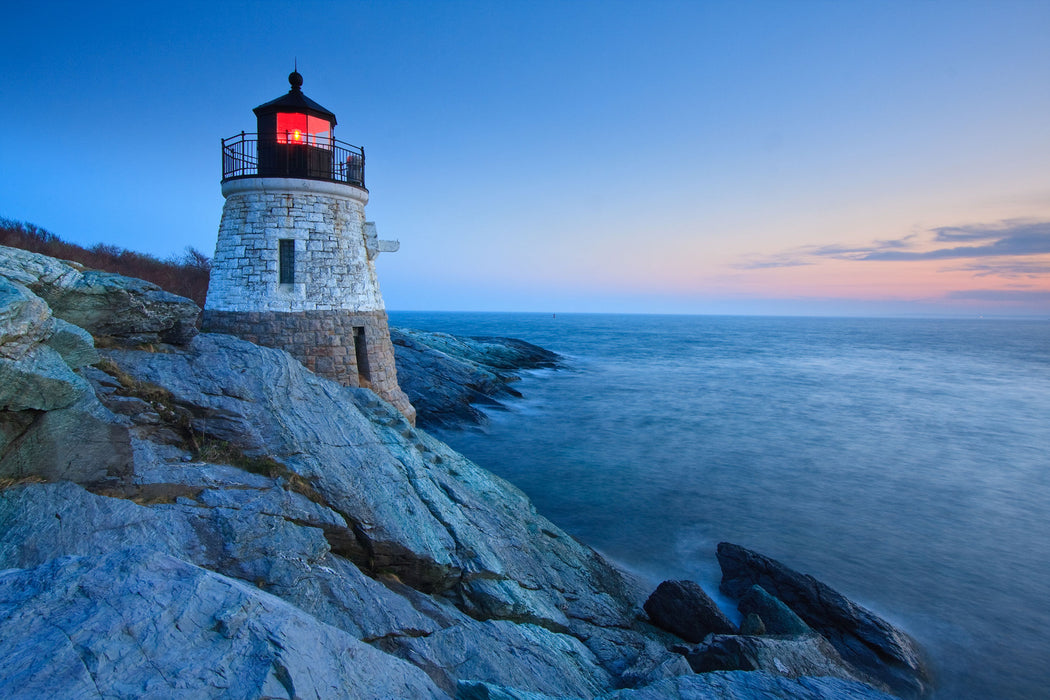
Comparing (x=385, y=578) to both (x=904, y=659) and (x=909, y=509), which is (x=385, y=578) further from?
(x=909, y=509)

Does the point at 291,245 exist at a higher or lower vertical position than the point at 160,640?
higher

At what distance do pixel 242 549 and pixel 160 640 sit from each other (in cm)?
236

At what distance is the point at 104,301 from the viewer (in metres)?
7.15

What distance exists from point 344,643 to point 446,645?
6.80 ft

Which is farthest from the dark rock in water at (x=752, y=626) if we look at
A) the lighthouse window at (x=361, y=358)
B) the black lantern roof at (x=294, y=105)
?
the black lantern roof at (x=294, y=105)

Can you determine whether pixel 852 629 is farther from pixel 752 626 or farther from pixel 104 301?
pixel 104 301

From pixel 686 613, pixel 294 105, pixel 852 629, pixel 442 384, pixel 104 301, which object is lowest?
→ pixel 852 629

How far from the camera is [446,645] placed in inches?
224

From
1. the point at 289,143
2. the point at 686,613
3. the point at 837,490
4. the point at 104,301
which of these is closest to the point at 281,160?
the point at 289,143

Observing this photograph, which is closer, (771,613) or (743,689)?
(743,689)

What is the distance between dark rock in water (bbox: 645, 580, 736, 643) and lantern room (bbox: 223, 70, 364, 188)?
10.4m

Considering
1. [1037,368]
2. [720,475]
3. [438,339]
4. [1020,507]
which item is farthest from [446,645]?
[1037,368]

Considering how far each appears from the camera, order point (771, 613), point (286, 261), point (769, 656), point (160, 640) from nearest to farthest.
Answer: point (160, 640)
point (769, 656)
point (771, 613)
point (286, 261)

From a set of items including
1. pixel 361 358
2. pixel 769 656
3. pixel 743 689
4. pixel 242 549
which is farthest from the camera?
pixel 361 358
